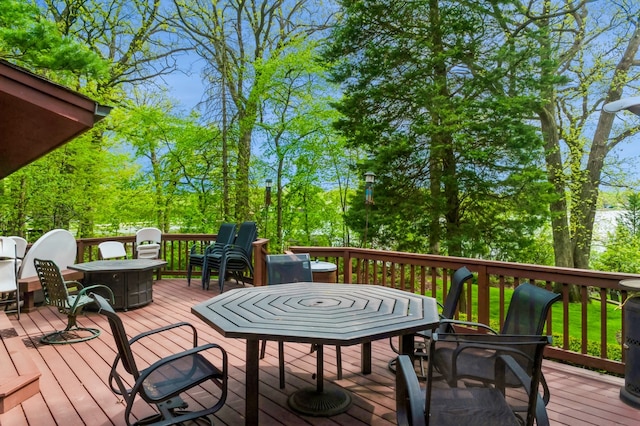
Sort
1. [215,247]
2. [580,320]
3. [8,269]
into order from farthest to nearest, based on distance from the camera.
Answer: [580,320], [215,247], [8,269]

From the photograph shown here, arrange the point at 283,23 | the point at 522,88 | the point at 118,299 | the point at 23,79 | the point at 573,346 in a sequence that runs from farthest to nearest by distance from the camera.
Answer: the point at 283,23, the point at 522,88, the point at 118,299, the point at 573,346, the point at 23,79

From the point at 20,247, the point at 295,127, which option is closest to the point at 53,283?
the point at 20,247

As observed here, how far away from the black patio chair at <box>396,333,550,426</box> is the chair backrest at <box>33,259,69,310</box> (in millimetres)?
3767

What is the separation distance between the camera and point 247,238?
7.00 m

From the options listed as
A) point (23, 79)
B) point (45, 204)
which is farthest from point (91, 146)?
point (23, 79)

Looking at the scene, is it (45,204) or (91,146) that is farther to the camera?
(91,146)

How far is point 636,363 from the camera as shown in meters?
2.79

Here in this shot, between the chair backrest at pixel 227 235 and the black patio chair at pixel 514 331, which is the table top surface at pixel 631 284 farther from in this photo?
the chair backrest at pixel 227 235

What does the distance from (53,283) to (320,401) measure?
3181 millimetres

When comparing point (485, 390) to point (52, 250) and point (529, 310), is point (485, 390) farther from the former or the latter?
point (52, 250)

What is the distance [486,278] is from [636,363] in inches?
53.9

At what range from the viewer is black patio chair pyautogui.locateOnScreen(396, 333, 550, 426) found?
156 cm

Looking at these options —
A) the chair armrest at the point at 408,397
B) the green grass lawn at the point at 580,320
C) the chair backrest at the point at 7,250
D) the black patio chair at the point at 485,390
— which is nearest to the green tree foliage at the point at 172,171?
the chair backrest at the point at 7,250

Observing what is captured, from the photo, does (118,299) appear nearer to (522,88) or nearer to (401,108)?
(401,108)
